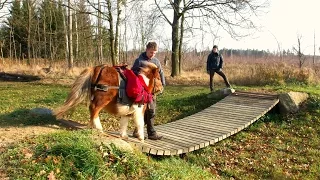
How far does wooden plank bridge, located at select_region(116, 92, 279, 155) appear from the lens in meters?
6.73

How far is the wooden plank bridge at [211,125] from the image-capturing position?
6.73m

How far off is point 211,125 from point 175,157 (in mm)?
A: 2100

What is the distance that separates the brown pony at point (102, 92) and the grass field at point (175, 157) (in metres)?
0.65

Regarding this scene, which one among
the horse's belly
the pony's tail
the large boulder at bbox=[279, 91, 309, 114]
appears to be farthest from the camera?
the large boulder at bbox=[279, 91, 309, 114]

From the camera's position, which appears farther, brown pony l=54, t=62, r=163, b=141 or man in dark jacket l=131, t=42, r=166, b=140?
man in dark jacket l=131, t=42, r=166, b=140

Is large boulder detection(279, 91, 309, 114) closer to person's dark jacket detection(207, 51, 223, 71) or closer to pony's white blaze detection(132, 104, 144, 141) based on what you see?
person's dark jacket detection(207, 51, 223, 71)

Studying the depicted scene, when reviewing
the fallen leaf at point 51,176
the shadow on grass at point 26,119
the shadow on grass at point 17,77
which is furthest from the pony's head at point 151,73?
the shadow on grass at point 17,77

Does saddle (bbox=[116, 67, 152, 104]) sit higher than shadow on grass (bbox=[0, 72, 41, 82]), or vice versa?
saddle (bbox=[116, 67, 152, 104])

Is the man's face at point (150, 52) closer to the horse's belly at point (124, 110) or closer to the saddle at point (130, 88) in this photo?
the saddle at point (130, 88)

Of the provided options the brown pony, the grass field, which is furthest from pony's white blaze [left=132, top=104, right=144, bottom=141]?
the grass field

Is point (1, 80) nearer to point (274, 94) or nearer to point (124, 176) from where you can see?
point (274, 94)

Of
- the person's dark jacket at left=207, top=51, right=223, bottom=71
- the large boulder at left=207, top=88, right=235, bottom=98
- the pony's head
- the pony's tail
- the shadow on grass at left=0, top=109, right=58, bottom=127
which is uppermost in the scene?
the person's dark jacket at left=207, top=51, right=223, bottom=71

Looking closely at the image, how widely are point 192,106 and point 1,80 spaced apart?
1775 cm

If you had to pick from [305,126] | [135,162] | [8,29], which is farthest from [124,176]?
[8,29]
